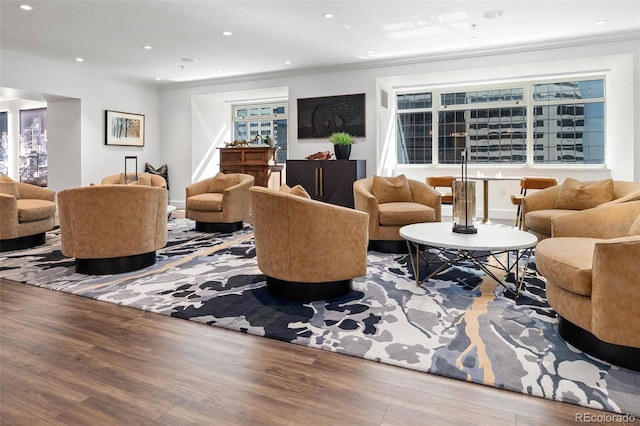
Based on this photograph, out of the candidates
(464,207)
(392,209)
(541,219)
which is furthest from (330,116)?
(464,207)

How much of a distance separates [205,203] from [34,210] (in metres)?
2.09

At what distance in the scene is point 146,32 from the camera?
5.93 meters

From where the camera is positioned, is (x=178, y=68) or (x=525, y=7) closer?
(x=525, y=7)

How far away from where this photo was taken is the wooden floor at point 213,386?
1599mm

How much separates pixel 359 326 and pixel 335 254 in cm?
57

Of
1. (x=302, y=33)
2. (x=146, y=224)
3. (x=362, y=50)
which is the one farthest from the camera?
(x=362, y=50)

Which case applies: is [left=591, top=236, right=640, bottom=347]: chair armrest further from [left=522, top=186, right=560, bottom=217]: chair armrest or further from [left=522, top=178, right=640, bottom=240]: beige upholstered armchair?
[left=522, top=186, right=560, bottom=217]: chair armrest

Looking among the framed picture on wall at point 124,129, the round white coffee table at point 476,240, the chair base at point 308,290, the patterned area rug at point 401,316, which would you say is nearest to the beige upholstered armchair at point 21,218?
the patterned area rug at point 401,316

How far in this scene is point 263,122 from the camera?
33.3 feet

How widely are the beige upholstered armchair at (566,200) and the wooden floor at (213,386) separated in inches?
124

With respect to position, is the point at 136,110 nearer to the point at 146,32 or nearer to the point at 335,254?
the point at 146,32

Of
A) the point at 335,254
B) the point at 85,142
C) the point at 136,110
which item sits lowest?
the point at 335,254

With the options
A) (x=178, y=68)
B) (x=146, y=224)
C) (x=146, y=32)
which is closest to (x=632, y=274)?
(x=146, y=224)

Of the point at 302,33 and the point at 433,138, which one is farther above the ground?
the point at 302,33
